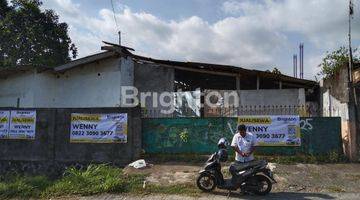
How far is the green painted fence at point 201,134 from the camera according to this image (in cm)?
1247

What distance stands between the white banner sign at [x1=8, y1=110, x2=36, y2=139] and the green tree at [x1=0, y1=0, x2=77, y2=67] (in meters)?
18.8

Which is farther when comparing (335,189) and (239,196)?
(335,189)

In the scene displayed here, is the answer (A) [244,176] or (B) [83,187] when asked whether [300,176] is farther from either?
(B) [83,187]

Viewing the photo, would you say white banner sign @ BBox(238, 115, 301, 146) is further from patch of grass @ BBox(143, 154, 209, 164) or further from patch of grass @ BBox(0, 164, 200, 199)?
patch of grass @ BBox(0, 164, 200, 199)

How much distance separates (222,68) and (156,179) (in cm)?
790

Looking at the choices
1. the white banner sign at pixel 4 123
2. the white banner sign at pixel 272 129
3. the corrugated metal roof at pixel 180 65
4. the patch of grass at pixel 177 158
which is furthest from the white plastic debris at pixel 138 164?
the corrugated metal roof at pixel 180 65

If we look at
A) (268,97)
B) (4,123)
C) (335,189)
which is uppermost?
(268,97)

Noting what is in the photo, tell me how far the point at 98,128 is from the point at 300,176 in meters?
5.91

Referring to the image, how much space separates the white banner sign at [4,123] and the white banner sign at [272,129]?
7333mm

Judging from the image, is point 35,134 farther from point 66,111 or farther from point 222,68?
point 222,68

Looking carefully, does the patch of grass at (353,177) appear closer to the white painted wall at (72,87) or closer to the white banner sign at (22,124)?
the white banner sign at (22,124)

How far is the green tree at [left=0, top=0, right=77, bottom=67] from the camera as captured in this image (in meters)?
31.2

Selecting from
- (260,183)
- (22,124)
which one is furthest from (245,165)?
(22,124)

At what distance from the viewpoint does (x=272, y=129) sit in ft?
41.0
